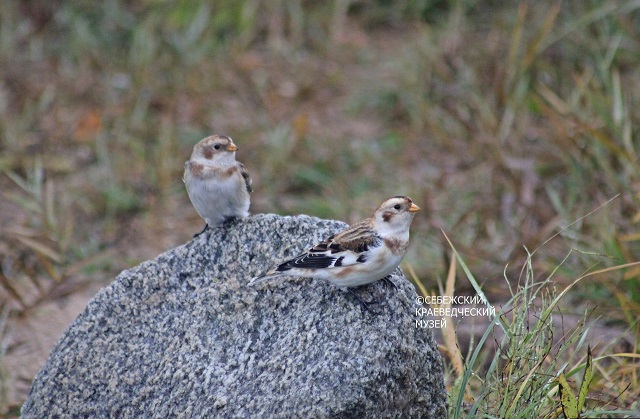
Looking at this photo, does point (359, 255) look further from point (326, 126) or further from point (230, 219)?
point (326, 126)

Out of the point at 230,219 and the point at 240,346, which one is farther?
the point at 230,219

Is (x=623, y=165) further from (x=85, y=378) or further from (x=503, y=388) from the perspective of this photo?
(x=85, y=378)

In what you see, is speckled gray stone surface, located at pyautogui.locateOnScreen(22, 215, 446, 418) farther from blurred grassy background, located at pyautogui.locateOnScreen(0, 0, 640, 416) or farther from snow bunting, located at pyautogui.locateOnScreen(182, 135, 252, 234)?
blurred grassy background, located at pyautogui.locateOnScreen(0, 0, 640, 416)

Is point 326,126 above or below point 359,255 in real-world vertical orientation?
above

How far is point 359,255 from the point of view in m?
3.52

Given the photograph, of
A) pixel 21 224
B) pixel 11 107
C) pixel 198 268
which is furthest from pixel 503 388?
pixel 11 107

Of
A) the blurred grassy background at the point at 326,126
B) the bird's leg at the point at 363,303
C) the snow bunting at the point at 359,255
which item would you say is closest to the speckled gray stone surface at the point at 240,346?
the bird's leg at the point at 363,303

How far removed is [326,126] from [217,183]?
15.0ft

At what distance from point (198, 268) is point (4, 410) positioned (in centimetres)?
161

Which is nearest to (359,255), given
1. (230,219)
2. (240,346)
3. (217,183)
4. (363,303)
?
(363,303)

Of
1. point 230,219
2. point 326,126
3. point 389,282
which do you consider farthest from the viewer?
point 326,126

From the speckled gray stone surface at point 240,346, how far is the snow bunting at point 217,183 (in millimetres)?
91

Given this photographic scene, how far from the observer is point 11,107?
861 cm

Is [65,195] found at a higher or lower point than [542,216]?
higher
